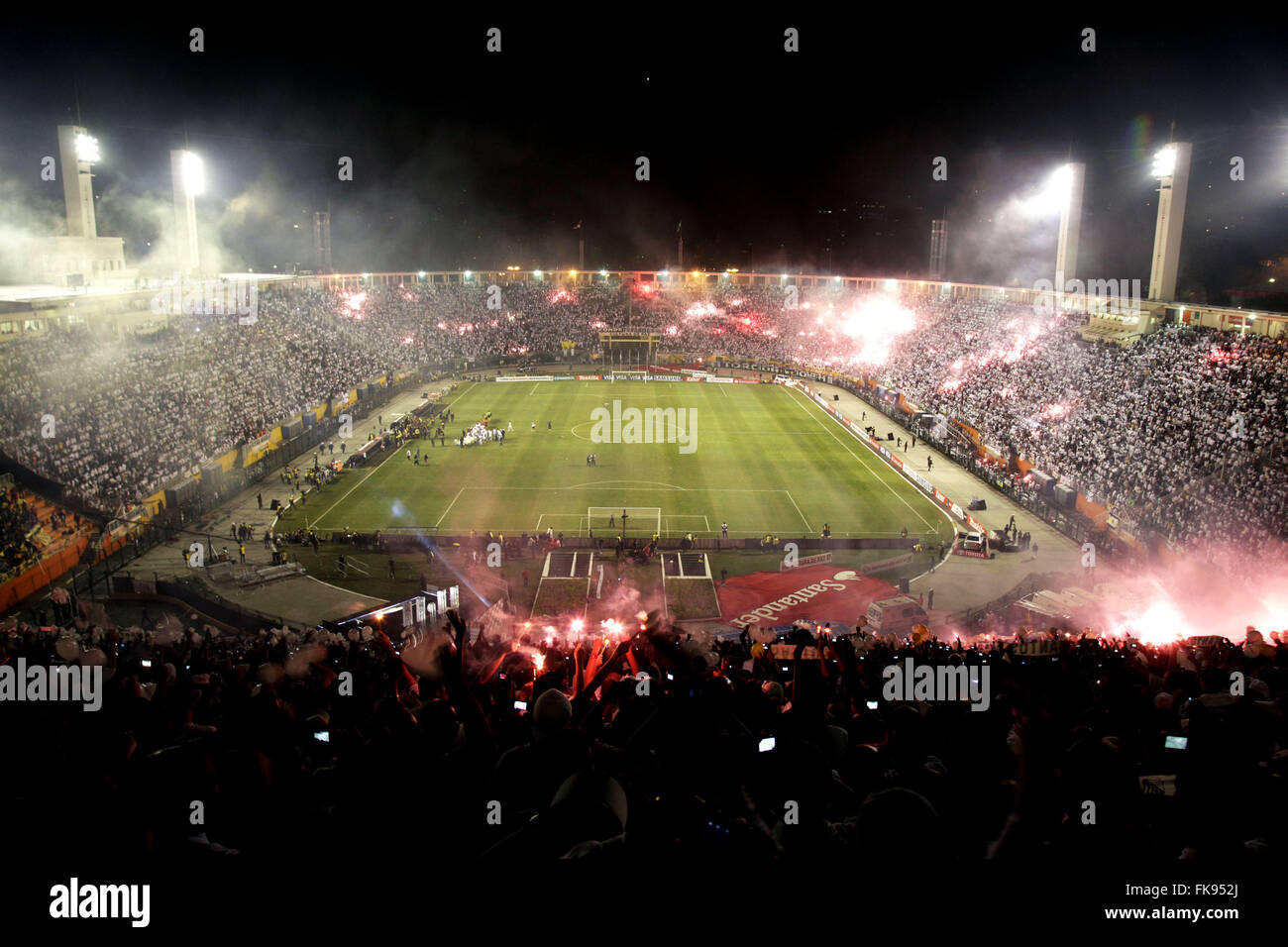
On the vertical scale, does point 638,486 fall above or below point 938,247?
below

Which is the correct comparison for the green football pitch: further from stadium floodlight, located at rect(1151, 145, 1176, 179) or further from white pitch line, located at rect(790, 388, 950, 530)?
stadium floodlight, located at rect(1151, 145, 1176, 179)

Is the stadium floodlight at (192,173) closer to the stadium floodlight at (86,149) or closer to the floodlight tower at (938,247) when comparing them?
the stadium floodlight at (86,149)

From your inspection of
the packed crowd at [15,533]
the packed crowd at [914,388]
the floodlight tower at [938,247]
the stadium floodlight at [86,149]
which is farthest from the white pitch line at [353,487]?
the floodlight tower at [938,247]

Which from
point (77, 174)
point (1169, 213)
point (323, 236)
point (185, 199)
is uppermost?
point (323, 236)

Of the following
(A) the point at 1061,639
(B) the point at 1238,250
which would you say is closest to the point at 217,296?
(A) the point at 1061,639

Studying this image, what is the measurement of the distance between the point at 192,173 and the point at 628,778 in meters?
61.6

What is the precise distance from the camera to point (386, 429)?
4769 cm

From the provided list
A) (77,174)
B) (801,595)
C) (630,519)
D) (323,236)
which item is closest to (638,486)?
(630,519)

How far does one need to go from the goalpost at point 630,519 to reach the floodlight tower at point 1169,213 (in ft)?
114

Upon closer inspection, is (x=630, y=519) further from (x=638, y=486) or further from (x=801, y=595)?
(x=801, y=595)

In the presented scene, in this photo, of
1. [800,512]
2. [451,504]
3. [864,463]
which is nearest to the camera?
[800,512]

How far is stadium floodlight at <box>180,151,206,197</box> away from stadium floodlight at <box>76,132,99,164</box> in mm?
5979

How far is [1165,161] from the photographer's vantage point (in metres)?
44.9
